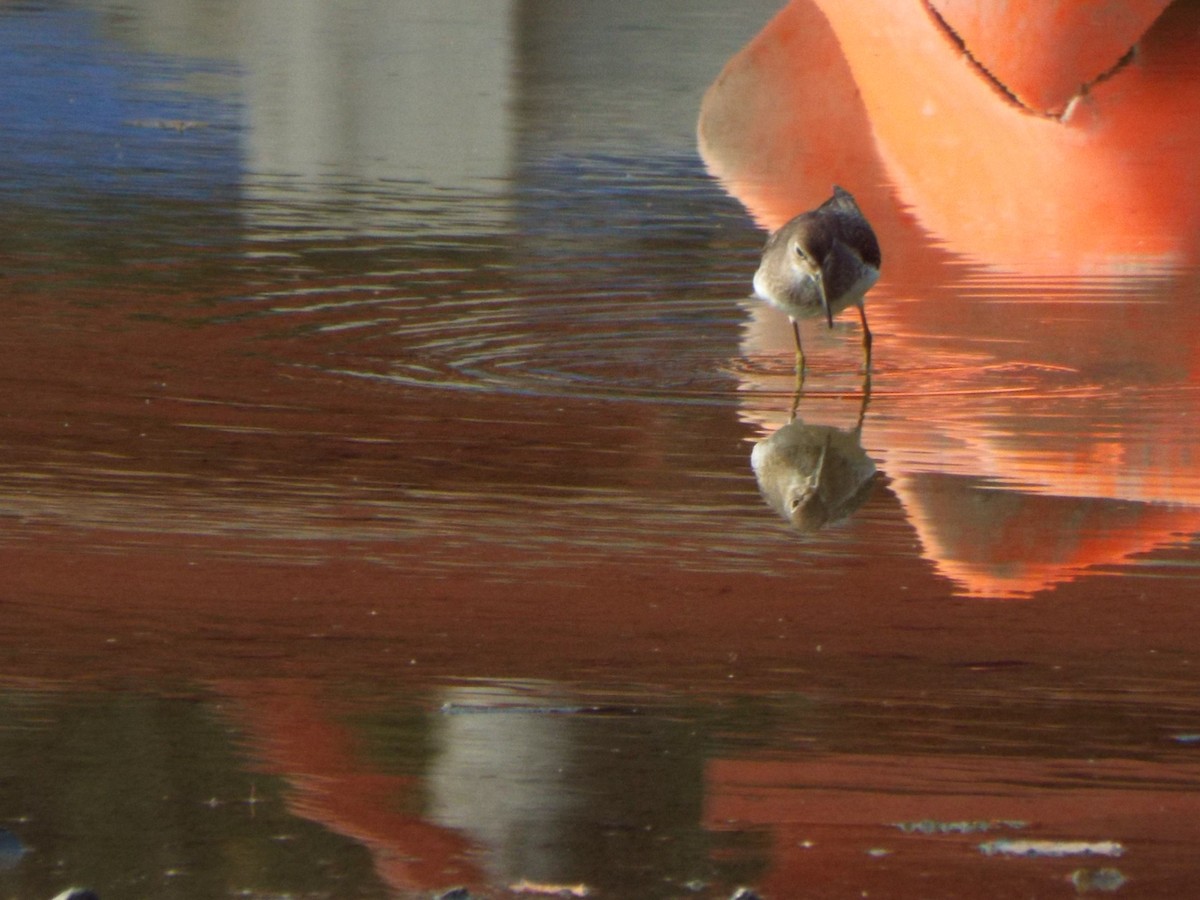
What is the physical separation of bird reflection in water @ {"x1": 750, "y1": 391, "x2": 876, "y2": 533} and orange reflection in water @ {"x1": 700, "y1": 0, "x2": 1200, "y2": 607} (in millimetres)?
68

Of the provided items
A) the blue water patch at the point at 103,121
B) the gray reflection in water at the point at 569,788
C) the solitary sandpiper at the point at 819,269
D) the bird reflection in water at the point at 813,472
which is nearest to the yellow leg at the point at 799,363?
the solitary sandpiper at the point at 819,269

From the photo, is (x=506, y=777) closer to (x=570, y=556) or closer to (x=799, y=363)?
(x=570, y=556)

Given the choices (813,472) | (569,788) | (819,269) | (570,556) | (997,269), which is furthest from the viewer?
(997,269)

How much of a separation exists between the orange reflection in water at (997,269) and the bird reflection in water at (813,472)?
68mm

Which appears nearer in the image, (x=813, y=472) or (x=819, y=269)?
(x=813, y=472)

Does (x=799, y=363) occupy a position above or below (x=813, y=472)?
below

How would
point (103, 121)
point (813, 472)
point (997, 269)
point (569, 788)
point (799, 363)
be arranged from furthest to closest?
point (103, 121), point (997, 269), point (799, 363), point (813, 472), point (569, 788)

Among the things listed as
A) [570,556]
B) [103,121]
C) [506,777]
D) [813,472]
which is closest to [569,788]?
[506,777]

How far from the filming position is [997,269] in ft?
28.9

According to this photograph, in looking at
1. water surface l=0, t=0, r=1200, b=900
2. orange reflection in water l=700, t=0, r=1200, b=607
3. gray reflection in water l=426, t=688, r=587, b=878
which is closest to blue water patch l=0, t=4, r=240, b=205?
water surface l=0, t=0, r=1200, b=900

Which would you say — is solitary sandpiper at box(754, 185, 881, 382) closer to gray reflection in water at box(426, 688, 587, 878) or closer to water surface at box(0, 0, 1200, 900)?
water surface at box(0, 0, 1200, 900)

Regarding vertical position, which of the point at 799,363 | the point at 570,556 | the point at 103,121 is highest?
the point at 570,556

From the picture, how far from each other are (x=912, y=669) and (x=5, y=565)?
1.91m

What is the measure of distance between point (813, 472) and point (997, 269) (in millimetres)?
3161
